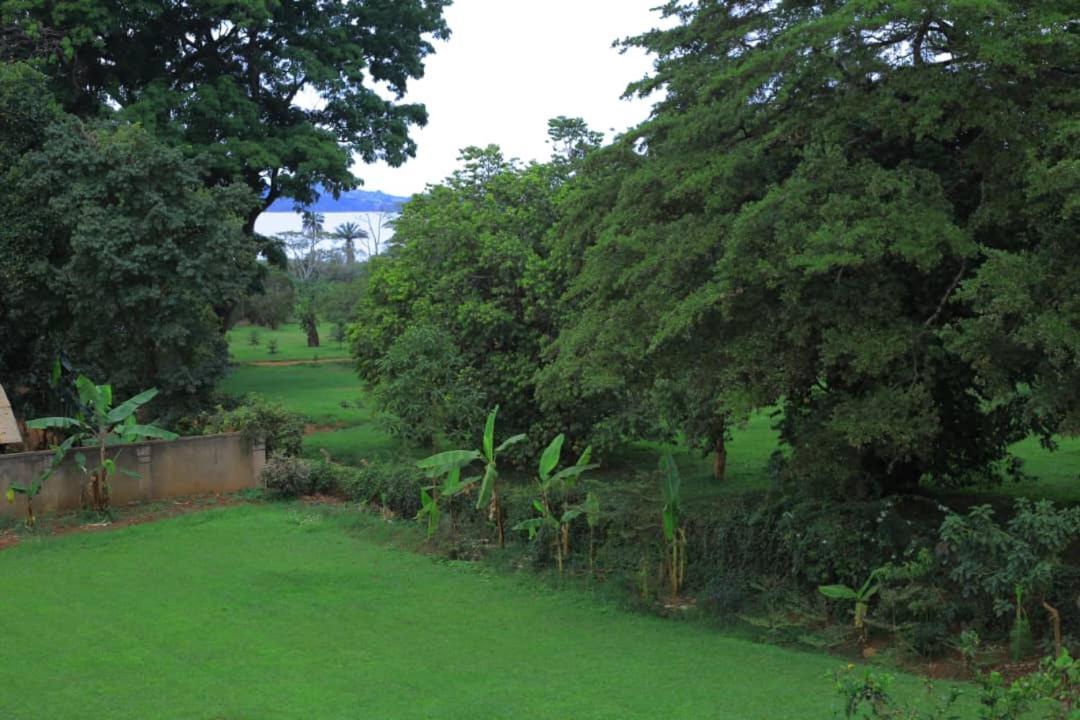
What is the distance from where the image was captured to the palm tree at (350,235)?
95.4 m

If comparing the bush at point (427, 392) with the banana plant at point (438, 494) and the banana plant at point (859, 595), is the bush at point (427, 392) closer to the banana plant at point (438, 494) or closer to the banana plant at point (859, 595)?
the banana plant at point (438, 494)

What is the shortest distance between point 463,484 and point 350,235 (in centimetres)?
8422

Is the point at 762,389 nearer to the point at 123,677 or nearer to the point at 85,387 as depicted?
the point at 123,677

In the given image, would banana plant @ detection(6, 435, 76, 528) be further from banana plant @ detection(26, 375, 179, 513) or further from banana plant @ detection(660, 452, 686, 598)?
banana plant @ detection(660, 452, 686, 598)

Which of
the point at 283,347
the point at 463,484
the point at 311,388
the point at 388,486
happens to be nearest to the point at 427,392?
the point at 388,486

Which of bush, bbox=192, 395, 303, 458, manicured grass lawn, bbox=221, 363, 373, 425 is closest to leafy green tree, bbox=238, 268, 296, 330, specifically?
manicured grass lawn, bbox=221, 363, 373, 425

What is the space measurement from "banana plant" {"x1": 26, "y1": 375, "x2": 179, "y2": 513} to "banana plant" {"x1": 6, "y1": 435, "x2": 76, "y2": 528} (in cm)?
21

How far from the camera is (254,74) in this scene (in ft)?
102

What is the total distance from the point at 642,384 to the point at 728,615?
3121 mm

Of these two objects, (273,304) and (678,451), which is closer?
(678,451)

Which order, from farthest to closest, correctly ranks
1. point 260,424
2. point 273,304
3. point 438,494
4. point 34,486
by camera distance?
point 273,304, point 260,424, point 34,486, point 438,494

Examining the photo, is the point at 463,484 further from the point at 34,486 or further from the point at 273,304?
the point at 273,304

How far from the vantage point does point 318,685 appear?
9.48m

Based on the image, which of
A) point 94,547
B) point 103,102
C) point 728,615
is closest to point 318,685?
point 728,615
